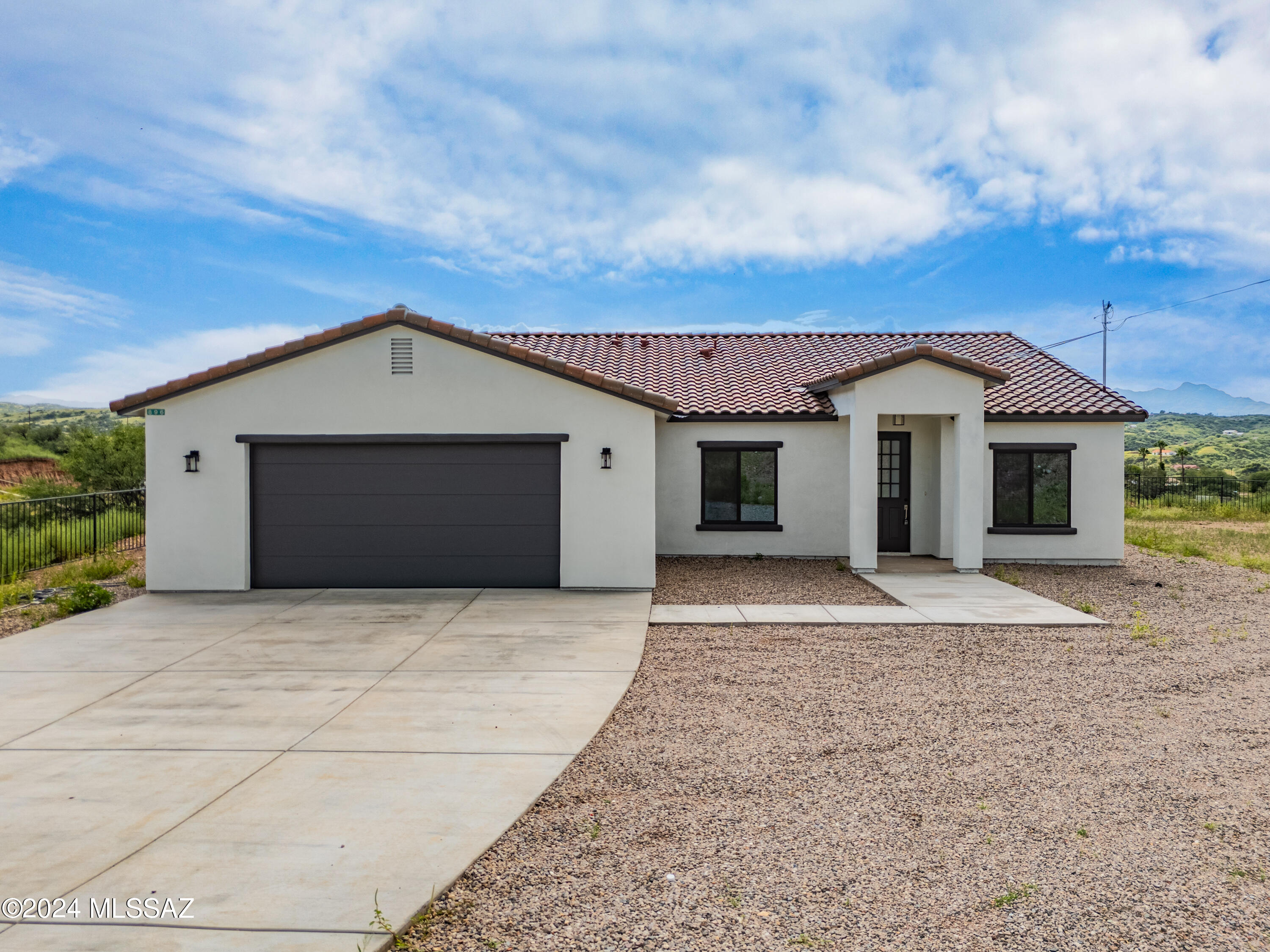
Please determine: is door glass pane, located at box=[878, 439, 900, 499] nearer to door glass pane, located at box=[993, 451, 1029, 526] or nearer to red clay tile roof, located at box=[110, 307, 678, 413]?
door glass pane, located at box=[993, 451, 1029, 526]

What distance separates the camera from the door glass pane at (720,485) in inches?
588

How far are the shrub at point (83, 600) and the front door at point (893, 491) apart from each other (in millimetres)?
13401

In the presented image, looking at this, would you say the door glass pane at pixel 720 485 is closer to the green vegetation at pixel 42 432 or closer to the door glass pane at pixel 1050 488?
the door glass pane at pixel 1050 488

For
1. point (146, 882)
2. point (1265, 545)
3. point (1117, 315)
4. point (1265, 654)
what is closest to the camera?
point (146, 882)

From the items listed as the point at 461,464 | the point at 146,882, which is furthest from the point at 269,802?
the point at 461,464

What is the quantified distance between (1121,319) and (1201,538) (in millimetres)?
16850

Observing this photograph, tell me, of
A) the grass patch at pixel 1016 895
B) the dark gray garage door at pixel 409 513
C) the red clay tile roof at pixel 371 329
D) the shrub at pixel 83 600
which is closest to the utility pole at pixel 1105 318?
the red clay tile roof at pixel 371 329

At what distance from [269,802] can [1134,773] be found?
223 inches

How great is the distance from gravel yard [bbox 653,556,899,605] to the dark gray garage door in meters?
2.18

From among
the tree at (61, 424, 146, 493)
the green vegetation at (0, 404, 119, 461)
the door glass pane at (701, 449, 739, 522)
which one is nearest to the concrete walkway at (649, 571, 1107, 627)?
the door glass pane at (701, 449, 739, 522)

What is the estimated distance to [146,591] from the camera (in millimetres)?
11773

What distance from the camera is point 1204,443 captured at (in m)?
74.6

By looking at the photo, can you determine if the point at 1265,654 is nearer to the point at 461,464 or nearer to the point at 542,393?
the point at 542,393

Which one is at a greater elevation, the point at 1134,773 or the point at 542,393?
the point at 542,393
